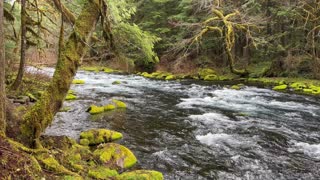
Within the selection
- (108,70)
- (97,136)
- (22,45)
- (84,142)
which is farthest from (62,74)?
(108,70)

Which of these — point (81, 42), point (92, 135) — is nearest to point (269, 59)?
point (92, 135)

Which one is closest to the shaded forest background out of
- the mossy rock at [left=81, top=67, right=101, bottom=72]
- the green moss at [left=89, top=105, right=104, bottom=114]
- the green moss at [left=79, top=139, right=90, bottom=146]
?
the mossy rock at [left=81, top=67, right=101, bottom=72]

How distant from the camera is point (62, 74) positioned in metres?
4.82

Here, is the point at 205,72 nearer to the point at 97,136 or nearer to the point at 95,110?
the point at 95,110

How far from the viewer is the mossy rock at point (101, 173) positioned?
4.66 meters

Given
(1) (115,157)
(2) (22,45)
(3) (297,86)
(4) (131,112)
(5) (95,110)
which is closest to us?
(1) (115,157)

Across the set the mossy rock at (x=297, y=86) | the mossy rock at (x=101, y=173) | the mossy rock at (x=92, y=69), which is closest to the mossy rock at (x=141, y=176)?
the mossy rock at (x=101, y=173)

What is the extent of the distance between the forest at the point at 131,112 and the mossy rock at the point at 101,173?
3 cm

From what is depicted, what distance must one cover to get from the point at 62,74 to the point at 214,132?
197 inches

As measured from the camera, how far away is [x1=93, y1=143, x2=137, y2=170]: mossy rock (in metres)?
5.84

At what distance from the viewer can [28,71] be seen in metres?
12.4

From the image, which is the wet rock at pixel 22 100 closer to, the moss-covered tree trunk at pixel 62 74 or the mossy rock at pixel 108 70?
the moss-covered tree trunk at pixel 62 74

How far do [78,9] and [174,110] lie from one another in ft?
16.5

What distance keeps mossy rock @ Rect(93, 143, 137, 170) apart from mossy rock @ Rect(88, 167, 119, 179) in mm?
496
